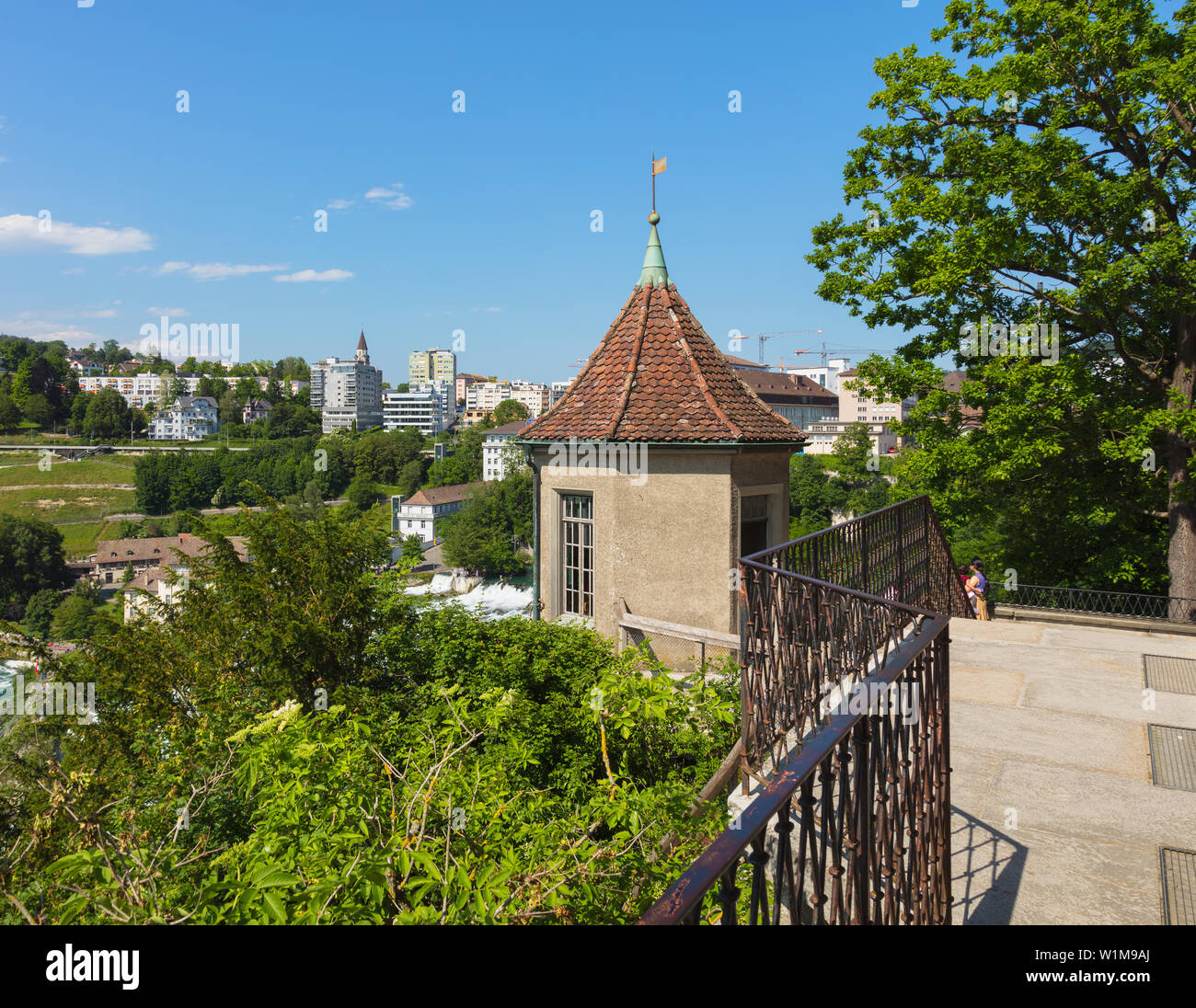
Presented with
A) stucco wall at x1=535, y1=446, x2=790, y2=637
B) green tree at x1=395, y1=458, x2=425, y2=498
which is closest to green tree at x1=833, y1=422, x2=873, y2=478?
green tree at x1=395, y1=458, x2=425, y2=498

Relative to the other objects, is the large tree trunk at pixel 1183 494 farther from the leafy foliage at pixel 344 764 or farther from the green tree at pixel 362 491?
the green tree at pixel 362 491

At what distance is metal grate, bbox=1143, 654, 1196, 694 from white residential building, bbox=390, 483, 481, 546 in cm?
12546

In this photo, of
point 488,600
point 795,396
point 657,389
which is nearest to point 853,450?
point 795,396

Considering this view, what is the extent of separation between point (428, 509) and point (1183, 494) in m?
129

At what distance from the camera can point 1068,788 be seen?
5.89m

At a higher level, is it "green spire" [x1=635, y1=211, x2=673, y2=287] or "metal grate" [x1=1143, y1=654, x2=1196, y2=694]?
"green spire" [x1=635, y1=211, x2=673, y2=287]

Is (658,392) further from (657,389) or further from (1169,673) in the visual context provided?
(1169,673)

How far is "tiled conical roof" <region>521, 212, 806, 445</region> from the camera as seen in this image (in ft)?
41.8

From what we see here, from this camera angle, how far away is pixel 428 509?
451 ft

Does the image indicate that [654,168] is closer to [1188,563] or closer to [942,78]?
[942,78]

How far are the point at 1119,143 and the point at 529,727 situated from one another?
18735mm

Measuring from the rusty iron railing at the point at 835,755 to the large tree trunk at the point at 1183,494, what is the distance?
13210 mm

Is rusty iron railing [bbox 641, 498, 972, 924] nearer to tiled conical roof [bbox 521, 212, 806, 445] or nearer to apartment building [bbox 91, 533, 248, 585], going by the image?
tiled conical roof [bbox 521, 212, 806, 445]

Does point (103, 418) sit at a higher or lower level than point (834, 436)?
higher
